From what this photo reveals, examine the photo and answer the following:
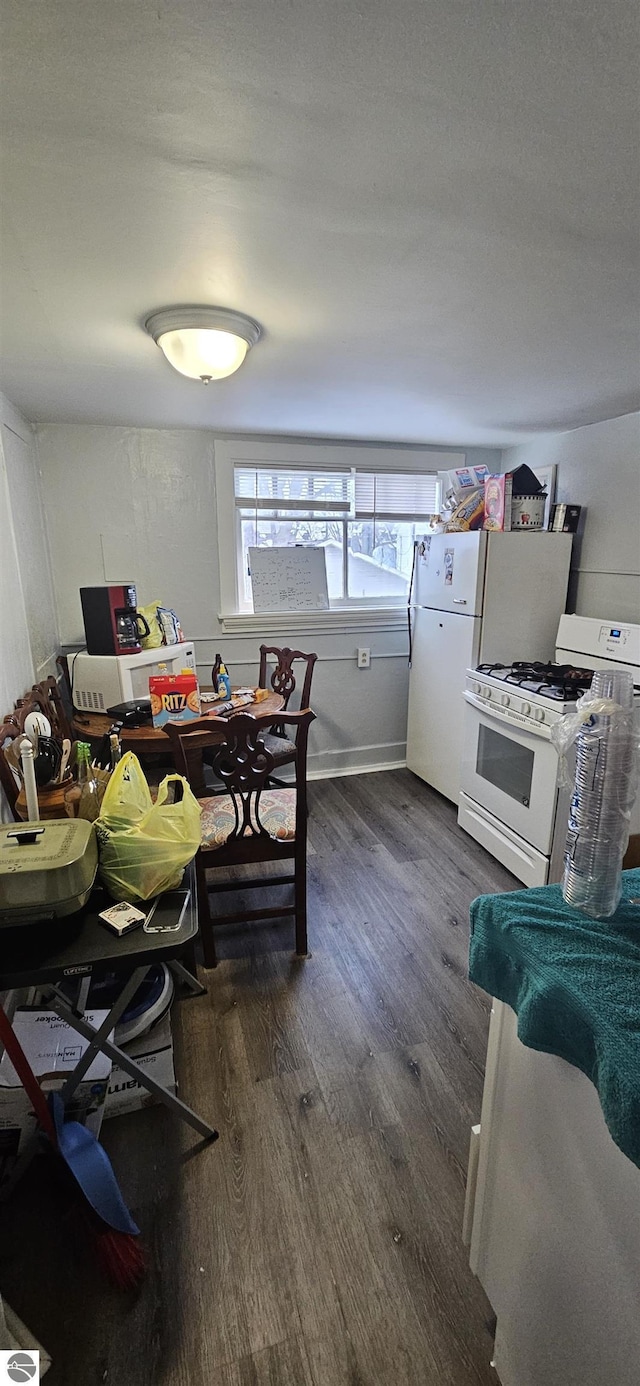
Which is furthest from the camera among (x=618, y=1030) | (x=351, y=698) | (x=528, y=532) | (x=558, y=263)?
(x=351, y=698)

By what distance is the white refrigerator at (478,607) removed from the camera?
2.68m

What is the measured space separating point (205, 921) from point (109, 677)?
1.17 m

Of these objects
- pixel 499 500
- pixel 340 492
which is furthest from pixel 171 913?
pixel 340 492

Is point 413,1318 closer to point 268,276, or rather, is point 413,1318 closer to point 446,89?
point 446,89

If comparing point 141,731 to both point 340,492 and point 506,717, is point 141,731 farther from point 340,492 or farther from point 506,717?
point 340,492

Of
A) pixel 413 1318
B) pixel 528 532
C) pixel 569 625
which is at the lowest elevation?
pixel 413 1318

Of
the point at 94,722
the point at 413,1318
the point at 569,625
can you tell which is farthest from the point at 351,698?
the point at 413,1318

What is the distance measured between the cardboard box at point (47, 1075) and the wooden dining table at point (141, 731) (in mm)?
927

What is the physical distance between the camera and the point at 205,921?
1.88 metres

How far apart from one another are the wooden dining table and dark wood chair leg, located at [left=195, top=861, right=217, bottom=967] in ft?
1.60

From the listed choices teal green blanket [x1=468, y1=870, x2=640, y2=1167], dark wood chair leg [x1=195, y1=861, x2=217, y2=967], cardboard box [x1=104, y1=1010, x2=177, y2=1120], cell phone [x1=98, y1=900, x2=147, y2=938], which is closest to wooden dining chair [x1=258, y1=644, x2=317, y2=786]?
dark wood chair leg [x1=195, y1=861, x2=217, y2=967]

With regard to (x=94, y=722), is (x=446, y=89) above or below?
above

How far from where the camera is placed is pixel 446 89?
0.74m

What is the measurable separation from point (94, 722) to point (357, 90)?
7.35ft
